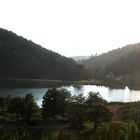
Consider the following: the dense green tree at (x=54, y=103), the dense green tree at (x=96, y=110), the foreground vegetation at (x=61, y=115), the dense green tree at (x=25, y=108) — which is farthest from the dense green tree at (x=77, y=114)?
the dense green tree at (x=25, y=108)

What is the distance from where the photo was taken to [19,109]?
3317 inches

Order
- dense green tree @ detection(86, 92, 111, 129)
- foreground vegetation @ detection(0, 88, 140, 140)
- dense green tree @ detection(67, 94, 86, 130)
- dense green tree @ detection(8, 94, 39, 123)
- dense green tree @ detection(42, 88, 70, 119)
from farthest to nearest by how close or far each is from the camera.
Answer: dense green tree @ detection(42, 88, 70, 119) → dense green tree @ detection(8, 94, 39, 123) → dense green tree @ detection(67, 94, 86, 130) → dense green tree @ detection(86, 92, 111, 129) → foreground vegetation @ detection(0, 88, 140, 140)

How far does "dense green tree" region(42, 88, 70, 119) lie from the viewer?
8531 cm

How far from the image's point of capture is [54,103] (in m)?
86.8

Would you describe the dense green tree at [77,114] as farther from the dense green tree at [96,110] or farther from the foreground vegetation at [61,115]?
the dense green tree at [96,110]

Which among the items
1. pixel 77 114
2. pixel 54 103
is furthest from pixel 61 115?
pixel 77 114

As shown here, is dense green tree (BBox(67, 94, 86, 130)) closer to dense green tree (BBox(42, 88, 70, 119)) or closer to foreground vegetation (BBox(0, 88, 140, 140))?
foreground vegetation (BBox(0, 88, 140, 140))

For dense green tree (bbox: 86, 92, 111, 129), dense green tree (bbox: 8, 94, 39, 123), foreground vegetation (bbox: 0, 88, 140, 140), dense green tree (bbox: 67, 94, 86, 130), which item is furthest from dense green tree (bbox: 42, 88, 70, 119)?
dense green tree (bbox: 86, 92, 111, 129)

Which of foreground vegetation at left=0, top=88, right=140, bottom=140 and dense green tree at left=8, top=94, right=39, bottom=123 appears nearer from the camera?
foreground vegetation at left=0, top=88, right=140, bottom=140

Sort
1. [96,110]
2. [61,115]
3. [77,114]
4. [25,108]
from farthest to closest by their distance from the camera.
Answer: [61,115] < [25,108] < [77,114] < [96,110]

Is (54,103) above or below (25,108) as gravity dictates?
above

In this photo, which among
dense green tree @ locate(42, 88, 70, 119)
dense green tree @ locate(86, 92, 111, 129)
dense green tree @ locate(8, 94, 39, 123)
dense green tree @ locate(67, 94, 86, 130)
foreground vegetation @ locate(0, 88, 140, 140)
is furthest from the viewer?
dense green tree @ locate(42, 88, 70, 119)

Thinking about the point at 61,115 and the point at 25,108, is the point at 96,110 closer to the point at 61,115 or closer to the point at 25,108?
the point at 61,115

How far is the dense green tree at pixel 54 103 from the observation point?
280ft
